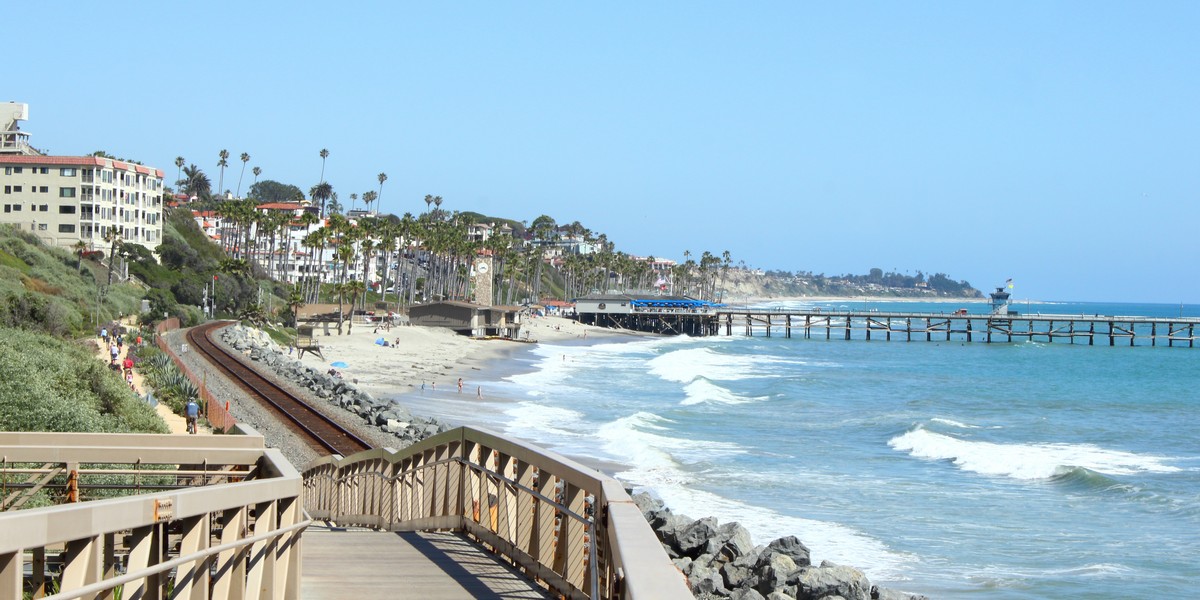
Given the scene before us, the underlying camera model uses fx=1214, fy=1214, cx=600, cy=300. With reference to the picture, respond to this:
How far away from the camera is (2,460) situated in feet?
21.3

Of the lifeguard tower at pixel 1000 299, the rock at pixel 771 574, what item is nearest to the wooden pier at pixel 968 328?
the lifeguard tower at pixel 1000 299

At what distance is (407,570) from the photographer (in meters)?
7.79

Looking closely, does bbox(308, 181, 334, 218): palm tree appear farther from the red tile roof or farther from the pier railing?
the pier railing

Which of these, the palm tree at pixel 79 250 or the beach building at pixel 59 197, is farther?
the beach building at pixel 59 197

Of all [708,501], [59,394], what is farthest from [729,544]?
[59,394]

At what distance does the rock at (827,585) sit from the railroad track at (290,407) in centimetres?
1141

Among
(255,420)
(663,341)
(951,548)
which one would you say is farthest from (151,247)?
(951,548)

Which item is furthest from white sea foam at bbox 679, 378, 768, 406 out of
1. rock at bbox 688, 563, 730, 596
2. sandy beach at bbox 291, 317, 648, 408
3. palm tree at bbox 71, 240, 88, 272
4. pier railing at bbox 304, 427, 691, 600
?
pier railing at bbox 304, 427, 691, 600

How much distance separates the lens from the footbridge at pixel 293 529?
13.2ft

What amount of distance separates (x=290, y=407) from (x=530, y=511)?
984 inches

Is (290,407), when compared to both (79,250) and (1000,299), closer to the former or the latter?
(79,250)

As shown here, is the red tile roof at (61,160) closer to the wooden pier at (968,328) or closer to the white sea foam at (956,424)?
the wooden pier at (968,328)

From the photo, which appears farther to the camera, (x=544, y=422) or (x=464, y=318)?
(x=464, y=318)

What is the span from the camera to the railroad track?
24859 mm
